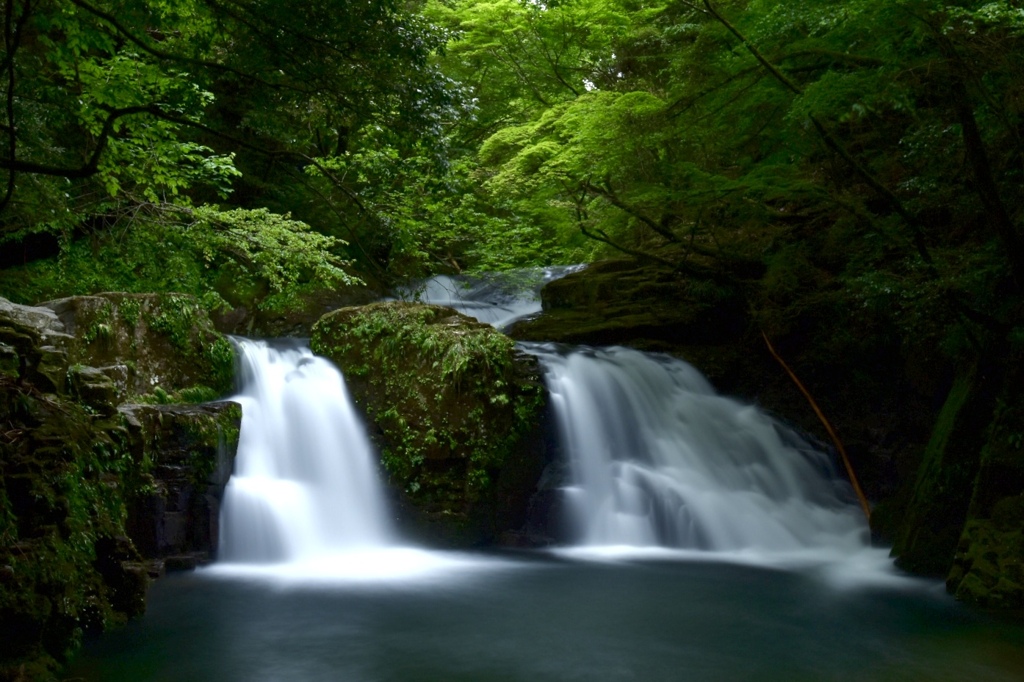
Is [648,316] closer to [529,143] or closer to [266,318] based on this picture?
[529,143]

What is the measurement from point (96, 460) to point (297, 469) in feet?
15.7

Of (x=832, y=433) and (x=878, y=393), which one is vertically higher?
(x=878, y=393)

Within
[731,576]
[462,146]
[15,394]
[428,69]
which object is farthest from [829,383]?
[15,394]

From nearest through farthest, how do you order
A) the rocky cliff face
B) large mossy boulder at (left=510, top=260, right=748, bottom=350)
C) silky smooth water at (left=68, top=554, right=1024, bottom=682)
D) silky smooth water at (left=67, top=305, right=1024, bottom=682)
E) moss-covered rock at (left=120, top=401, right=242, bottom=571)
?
the rocky cliff face < silky smooth water at (left=68, top=554, right=1024, bottom=682) < silky smooth water at (left=67, top=305, right=1024, bottom=682) < moss-covered rock at (left=120, top=401, right=242, bottom=571) < large mossy boulder at (left=510, top=260, right=748, bottom=350)

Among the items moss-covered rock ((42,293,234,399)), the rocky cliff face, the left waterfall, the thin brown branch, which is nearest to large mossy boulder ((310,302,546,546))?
the left waterfall

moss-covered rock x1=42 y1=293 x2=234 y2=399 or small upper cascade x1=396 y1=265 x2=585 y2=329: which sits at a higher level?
small upper cascade x1=396 y1=265 x2=585 y2=329

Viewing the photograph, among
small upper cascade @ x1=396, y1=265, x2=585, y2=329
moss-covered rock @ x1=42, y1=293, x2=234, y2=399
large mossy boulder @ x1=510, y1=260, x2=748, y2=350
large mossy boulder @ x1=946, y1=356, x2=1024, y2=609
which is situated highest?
small upper cascade @ x1=396, y1=265, x2=585, y2=329

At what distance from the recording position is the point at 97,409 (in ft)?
19.3

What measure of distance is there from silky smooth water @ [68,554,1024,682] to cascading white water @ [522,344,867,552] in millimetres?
1673

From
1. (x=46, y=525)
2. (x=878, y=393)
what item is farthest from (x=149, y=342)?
(x=878, y=393)

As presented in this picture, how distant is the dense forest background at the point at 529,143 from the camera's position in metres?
5.02

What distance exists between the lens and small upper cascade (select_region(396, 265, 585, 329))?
16328 millimetres

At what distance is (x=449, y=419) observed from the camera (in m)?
10.1

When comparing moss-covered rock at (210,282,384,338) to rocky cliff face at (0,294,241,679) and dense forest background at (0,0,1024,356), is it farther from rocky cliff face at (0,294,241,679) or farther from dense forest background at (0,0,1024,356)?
rocky cliff face at (0,294,241,679)
